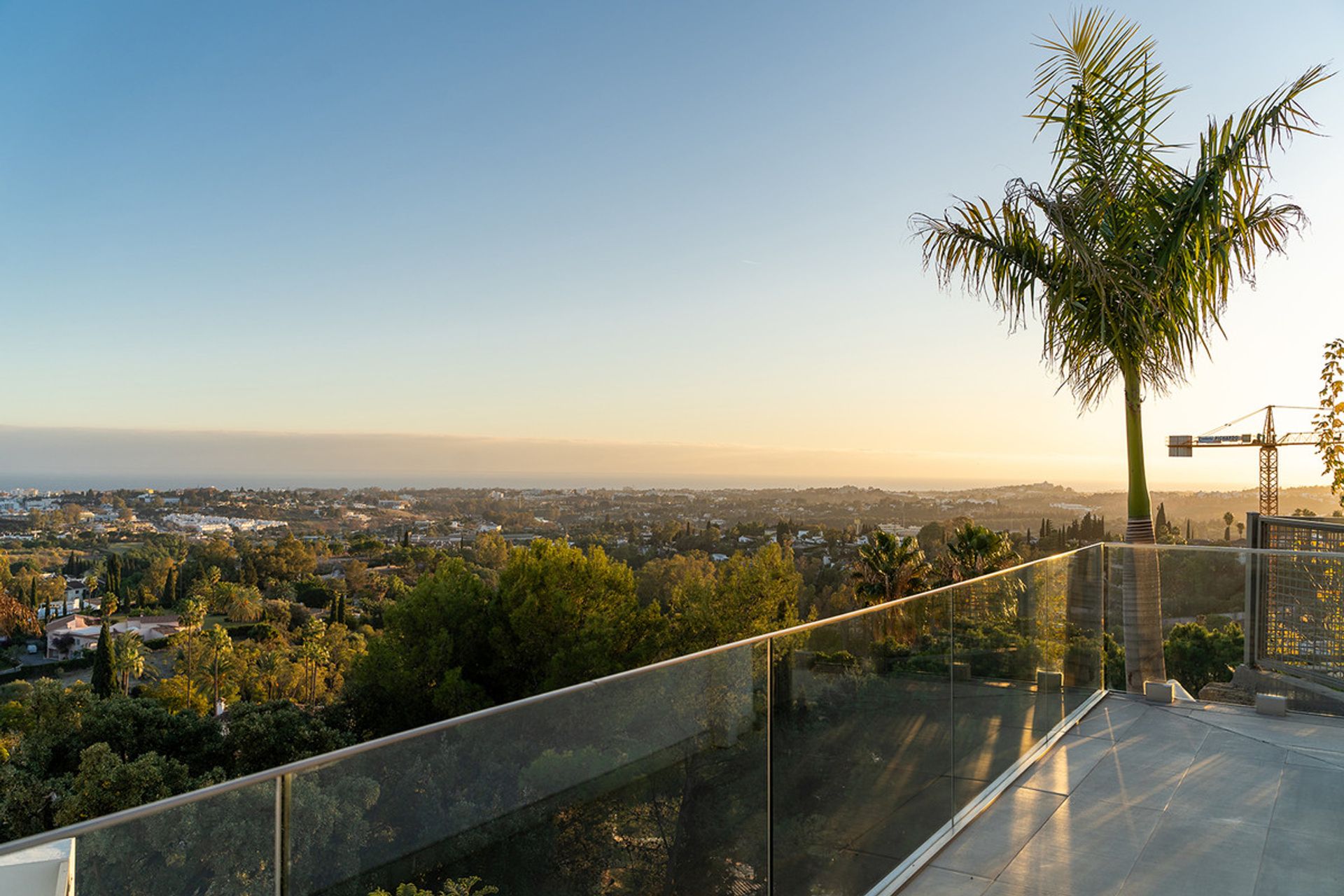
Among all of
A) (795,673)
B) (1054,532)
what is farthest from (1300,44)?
(1054,532)

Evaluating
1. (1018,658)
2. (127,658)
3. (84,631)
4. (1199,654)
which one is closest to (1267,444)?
(1199,654)

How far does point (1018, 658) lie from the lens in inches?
161

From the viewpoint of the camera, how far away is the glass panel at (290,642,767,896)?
128cm

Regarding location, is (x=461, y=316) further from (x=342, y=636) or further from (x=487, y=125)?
(x=342, y=636)

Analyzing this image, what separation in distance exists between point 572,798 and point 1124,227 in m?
6.47

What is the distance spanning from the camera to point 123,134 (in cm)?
4325

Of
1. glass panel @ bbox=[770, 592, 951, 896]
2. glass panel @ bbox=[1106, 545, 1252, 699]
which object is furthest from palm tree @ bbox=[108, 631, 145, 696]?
glass panel @ bbox=[770, 592, 951, 896]

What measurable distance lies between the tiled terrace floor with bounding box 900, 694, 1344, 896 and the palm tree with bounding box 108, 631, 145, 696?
155ft

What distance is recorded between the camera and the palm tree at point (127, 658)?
4081cm

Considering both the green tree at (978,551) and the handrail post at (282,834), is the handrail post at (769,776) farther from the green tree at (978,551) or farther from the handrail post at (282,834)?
→ the green tree at (978,551)

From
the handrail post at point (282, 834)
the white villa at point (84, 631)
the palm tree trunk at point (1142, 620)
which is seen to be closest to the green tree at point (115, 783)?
the white villa at point (84, 631)

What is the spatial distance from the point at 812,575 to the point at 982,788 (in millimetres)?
38885

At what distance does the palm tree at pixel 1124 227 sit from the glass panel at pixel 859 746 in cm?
413

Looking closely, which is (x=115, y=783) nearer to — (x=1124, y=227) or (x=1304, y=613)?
(x=1124, y=227)
